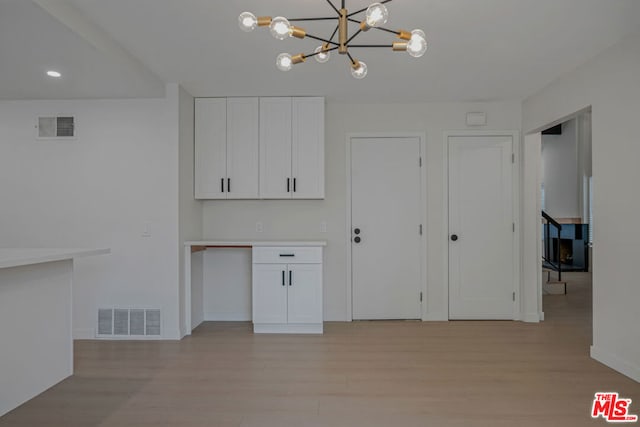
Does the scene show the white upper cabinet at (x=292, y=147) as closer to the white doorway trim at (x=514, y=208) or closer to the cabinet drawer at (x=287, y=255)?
the cabinet drawer at (x=287, y=255)

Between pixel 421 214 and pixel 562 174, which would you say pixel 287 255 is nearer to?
pixel 421 214

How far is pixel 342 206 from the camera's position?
4438mm

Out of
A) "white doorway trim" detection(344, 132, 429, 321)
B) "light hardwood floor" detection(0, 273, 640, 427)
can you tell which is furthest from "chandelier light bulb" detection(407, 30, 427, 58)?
"white doorway trim" detection(344, 132, 429, 321)

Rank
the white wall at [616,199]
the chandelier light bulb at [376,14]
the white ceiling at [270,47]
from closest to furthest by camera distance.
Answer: the chandelier light bulb at [376,14]
the white ceiling at [270,47]
the white wall at [616,199]

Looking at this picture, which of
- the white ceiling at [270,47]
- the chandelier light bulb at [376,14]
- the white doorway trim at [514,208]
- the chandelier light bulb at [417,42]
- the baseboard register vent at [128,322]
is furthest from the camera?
the white doorway trim at [514,208]

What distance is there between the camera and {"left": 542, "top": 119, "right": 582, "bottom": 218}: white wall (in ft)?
29.1

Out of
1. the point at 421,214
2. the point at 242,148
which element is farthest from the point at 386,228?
the point at 242,148

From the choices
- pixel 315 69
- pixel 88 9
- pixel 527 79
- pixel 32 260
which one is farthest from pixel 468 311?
pixel 88 9

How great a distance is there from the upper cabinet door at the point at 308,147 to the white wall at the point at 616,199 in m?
2.39

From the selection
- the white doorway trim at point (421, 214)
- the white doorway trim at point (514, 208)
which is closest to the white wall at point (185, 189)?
the white doorway trim at point (421, 214)

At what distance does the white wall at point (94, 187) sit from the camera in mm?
3795

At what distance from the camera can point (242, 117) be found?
4.19 m

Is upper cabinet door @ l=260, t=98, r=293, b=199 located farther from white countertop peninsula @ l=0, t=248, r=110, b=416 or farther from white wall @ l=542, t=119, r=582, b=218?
white wall @ l=542, t=119, r=582, b=218

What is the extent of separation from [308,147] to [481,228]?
2.15m
